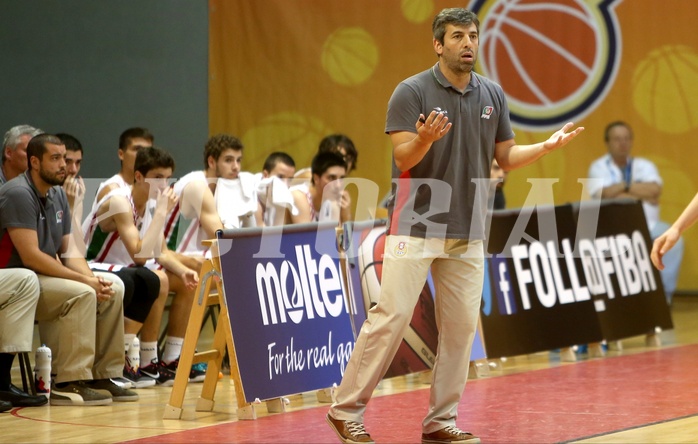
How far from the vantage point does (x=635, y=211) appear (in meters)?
9.86

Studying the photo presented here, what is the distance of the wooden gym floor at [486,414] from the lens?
5820mm

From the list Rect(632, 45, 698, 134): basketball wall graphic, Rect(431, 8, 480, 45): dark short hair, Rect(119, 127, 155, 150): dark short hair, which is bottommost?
Rect(431, 8, 480, 45): dark short hair

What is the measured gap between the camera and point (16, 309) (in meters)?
6.86

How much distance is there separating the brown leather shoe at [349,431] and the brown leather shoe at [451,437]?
0.33 meters

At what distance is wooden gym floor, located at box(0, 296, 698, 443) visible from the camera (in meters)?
5.82

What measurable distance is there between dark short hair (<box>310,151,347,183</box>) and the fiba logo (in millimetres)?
5137

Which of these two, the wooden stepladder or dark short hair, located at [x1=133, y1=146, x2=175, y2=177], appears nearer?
the wooden stepladder

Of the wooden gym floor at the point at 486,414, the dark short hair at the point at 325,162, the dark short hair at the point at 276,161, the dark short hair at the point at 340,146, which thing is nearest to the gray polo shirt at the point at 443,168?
the wooden gym floor at the point at 486,414

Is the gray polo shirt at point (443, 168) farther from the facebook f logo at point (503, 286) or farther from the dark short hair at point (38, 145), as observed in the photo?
the facebook f logo at point (503, 286)

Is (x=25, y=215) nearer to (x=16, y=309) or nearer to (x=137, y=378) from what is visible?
(x=16, y=309)

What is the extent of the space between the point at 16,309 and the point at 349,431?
2.65 metres

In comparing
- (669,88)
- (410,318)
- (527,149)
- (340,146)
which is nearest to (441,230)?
(410,318)

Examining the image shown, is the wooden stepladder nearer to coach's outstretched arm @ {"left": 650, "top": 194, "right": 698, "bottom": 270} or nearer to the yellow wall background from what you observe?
coach's outstretched arm @ {"left": 650, "top": 194, "right": 698, "bottom": 270}

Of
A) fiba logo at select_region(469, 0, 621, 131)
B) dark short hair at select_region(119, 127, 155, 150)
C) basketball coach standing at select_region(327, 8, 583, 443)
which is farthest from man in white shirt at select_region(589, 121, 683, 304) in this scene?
basketball coach standing at select_region(327, 8, 583, 443)
